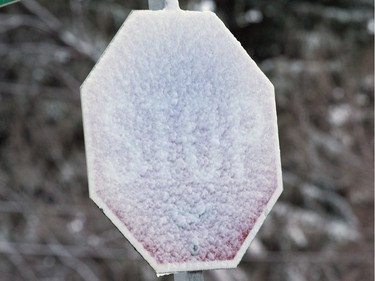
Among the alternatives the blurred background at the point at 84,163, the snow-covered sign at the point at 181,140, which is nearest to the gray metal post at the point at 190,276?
the snow-covered sign at the point at 181,140

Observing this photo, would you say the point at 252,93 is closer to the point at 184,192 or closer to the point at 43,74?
the point at 184,192

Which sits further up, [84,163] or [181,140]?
[181,140]

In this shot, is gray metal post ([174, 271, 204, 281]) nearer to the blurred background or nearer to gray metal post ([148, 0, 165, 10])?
gray metal post ([148, 0, 165, 10])

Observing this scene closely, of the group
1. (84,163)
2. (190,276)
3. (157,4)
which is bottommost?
(84,163)

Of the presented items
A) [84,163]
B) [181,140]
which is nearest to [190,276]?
[181,140]

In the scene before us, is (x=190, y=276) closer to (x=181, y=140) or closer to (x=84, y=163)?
(x=181, y=140)

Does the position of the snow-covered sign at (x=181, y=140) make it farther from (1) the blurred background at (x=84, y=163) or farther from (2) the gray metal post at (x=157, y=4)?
(1) the blurred background at (x=84, y=163)

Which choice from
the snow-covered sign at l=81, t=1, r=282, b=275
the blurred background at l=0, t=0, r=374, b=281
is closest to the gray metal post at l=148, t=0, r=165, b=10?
the snow-covered sign at l=81, t=1, r=282, b=275
